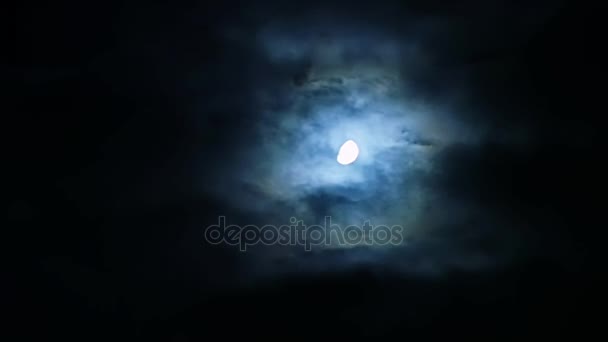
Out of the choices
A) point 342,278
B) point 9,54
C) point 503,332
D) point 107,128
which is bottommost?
point 503,332

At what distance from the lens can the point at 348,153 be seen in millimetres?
7238

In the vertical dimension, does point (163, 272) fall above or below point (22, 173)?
below

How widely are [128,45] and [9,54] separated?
145 centimetres

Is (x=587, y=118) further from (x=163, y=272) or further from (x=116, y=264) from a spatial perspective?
(x=116, y=264)

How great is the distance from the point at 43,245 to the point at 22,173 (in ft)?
3.04

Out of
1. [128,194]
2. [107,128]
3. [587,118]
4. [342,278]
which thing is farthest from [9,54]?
[587,118]

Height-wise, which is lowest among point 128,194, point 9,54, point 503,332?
point 503,332

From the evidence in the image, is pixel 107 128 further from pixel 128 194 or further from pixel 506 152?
pixel 506 152

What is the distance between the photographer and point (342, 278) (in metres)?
8.36

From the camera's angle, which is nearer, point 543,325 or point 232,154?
point 232,154

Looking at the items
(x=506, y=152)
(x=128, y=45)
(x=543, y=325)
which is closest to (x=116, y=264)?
(x=128, y=45)

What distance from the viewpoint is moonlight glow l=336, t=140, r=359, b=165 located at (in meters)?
7.22

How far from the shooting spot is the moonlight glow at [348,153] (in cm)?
722

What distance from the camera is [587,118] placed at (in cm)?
788
